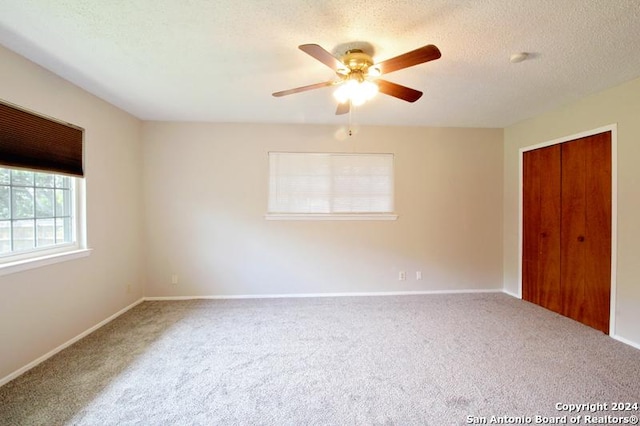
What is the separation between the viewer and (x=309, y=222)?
12.3 ft

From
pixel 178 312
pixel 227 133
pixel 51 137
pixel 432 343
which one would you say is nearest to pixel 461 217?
pixel 432 343

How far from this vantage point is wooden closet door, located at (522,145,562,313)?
3162mm

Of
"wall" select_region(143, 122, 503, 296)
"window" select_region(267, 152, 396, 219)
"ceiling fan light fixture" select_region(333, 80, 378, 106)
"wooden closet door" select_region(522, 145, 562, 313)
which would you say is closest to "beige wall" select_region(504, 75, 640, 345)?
"wooden closet door" select_region(522, 145, 562, 313)

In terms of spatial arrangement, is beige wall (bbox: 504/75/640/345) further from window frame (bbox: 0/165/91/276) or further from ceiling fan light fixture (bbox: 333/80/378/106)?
window frame (bbox: 0/165/91/276)

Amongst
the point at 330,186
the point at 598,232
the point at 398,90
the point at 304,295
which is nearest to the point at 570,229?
the point at 598,232

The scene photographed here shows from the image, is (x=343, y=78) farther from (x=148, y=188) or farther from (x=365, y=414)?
(x=148, y=188)

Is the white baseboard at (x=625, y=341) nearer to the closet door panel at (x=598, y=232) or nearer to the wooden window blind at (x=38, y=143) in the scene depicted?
the closet door panel at (x=598, y=232)

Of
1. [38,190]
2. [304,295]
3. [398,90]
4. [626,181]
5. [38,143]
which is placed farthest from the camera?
[304,295]

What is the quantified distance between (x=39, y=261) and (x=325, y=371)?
240 cm

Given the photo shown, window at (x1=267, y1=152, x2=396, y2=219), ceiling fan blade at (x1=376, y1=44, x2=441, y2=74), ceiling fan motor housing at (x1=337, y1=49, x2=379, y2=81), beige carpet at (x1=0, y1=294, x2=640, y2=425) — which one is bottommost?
beige carpet at (x1=0, y1=294, x2=640, y2=425)

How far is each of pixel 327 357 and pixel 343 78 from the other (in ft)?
7.14

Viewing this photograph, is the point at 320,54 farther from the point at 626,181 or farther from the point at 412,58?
the point at 626,181

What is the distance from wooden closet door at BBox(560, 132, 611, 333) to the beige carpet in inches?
10.4

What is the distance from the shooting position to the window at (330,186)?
3.72 metres
